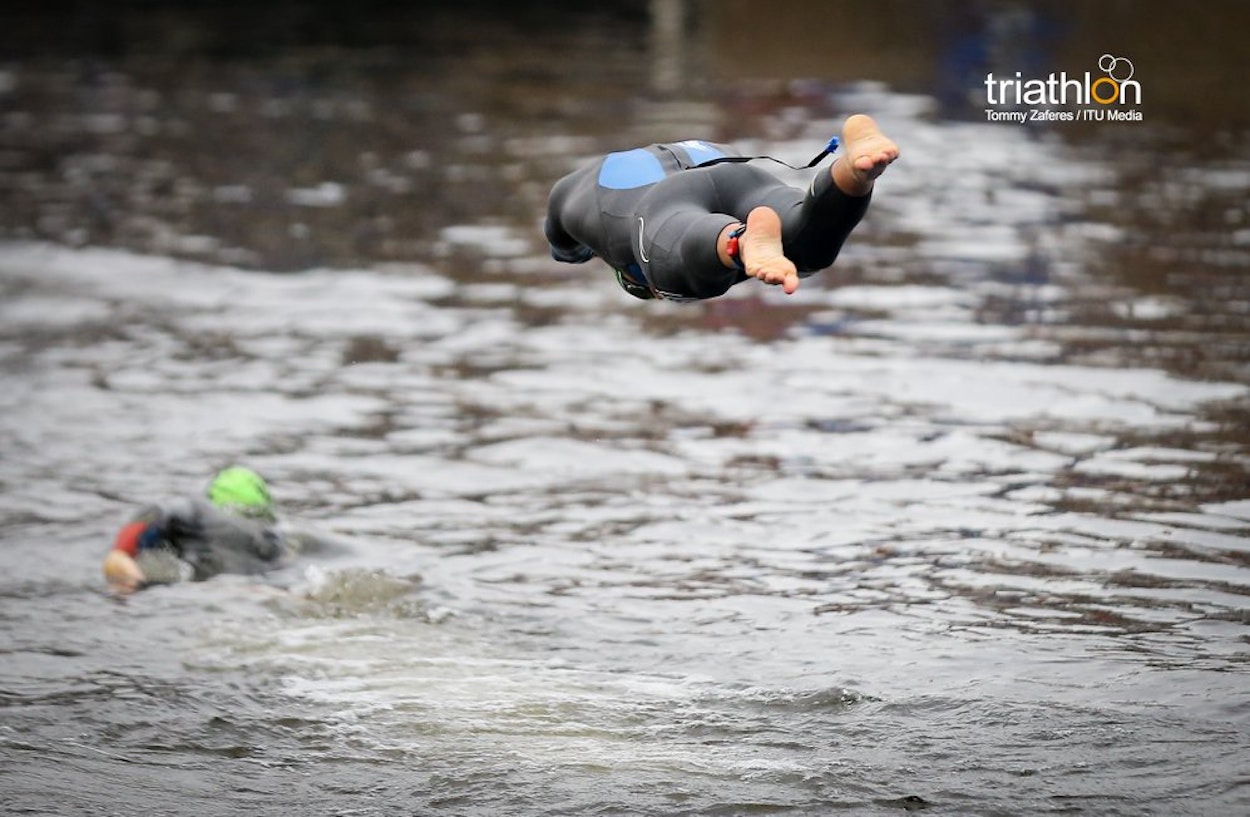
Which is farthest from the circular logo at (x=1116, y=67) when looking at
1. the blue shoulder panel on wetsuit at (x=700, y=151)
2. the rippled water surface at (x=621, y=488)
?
the blue shoulder panel on wetsuit at (x=700, y=151)

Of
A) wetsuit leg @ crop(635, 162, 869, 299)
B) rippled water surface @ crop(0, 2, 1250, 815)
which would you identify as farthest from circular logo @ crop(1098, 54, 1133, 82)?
wetsuit leg @ crop(635, 162, 869, 299)

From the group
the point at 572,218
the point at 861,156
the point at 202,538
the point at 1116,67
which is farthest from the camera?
the point at 1116,67

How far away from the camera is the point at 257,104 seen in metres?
35.7

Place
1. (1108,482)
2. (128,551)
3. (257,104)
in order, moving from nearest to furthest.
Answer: (128,551) → (1108,482) → (257,104)

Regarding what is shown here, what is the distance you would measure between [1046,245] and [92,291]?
12603 millimetres

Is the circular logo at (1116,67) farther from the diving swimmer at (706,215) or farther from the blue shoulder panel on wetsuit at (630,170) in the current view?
the blue shoulder panel on wetsuit at (630,170)

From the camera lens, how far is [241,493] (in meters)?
15.6

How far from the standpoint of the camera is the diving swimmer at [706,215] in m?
9.34

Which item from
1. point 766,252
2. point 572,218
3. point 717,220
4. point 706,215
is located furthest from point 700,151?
point 766,252

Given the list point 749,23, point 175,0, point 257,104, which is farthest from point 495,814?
point 175,0

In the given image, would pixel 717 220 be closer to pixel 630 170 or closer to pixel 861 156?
pixel 861 156

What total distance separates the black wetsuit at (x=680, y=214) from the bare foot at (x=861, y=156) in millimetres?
109

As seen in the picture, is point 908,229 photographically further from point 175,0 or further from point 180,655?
point 175,0

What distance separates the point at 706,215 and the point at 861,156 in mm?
1225
